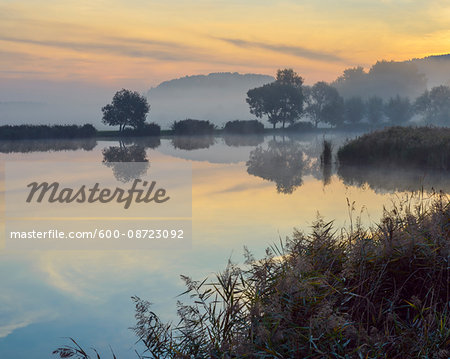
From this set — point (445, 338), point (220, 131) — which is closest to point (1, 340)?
point (445, 338)

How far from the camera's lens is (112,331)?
6156 mm

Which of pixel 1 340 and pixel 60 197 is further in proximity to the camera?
pixel 60 197

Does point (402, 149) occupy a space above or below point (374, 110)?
below

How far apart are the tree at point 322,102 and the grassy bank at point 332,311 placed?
279 feet

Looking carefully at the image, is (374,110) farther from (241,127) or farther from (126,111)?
(126,111)

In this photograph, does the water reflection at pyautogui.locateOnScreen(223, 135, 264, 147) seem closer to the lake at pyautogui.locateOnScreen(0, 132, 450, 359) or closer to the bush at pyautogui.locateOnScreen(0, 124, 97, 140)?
the bush at pyautogui.locateOnScreen(0, 124, 97, 140)

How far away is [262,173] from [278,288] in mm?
17970

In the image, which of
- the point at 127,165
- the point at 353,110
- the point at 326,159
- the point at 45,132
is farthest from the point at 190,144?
the point at 353,110

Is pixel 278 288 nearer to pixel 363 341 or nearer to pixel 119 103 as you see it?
pixel 363 341

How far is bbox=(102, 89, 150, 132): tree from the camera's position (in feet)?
→ 203

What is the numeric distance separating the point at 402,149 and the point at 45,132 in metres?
39.4

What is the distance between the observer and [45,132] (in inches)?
2044

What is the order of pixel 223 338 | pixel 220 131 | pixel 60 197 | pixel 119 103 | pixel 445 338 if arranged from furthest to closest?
pixel 220 131, pixel 119 103, pixel 60 197, pixel 223 338, pixel 445 338

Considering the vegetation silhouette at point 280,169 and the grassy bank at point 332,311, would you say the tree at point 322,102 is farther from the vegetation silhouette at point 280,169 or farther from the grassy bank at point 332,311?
the grassy bank at point 332,311
